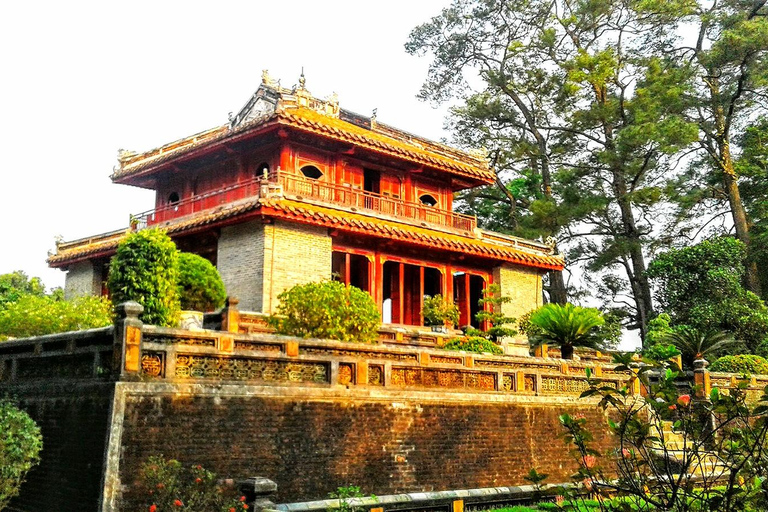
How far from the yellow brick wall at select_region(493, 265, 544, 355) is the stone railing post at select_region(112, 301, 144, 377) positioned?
1586 centimetres

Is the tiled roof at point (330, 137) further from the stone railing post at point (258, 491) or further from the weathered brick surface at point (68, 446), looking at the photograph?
the stone railing post at point (258, 491)

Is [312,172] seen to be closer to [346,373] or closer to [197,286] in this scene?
[197,286]

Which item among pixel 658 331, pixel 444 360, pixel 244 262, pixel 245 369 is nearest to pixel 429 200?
pixel 244 262

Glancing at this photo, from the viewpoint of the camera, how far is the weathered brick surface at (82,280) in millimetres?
24312

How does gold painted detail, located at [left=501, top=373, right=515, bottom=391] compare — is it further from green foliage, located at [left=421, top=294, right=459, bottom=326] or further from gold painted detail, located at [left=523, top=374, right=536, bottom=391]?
green foliage, located at [left=421, top=294, right=459, bottom=326]

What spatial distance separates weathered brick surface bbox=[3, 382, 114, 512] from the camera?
983cm

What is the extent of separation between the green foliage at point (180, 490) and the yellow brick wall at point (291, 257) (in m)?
8.40

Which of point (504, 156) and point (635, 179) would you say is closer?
point (635, 179)

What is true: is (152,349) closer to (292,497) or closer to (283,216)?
(292,497)

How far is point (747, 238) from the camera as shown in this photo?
30.2m

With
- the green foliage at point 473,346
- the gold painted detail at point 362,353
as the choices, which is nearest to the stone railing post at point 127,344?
the gold painted detail at point 362,353

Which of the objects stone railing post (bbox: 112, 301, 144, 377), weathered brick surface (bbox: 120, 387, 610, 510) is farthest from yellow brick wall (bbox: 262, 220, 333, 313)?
stone railing post (bbox: 112, 301, 144, 377)

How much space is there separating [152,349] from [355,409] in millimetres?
3485

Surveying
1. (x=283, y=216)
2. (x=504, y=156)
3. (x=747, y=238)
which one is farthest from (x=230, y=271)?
(x=747, y=238)
